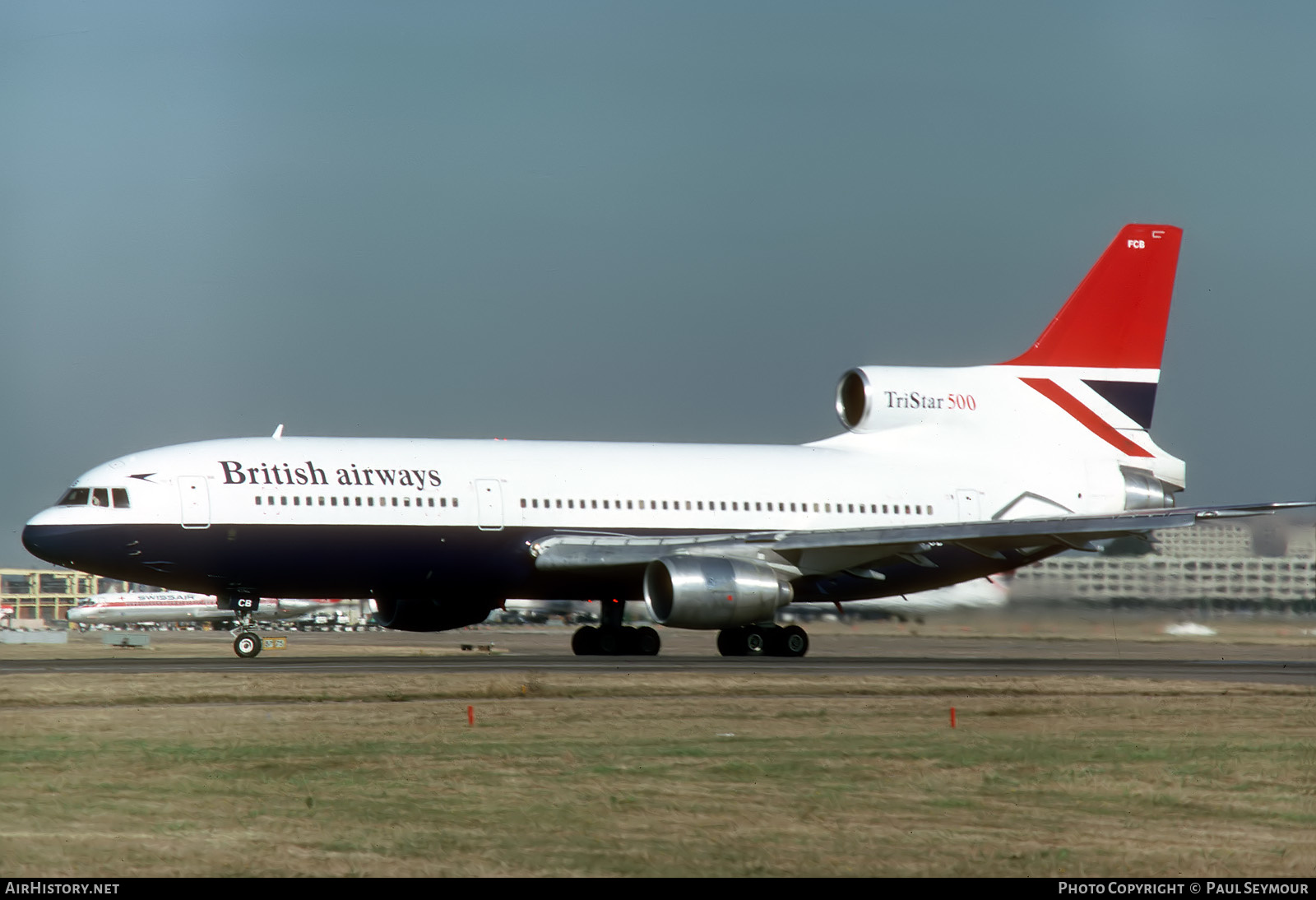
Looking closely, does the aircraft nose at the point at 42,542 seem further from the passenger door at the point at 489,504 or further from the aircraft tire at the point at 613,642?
the aircraft tire at the point at 613,642

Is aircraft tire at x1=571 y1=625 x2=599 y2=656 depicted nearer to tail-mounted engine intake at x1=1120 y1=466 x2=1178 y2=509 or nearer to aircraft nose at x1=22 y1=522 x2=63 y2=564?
aircraft nose at x1=22 y1=522 x2=63 y2=564

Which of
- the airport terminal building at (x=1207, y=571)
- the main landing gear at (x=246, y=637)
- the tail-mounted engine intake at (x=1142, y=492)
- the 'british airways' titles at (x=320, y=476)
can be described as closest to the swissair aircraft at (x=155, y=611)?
the main landing gear at (x=246, y=637)

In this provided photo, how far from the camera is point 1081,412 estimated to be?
134ft

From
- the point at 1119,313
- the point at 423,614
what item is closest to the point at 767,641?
the point at 423,614

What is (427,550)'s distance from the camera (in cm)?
3316

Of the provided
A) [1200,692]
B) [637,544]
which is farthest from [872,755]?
[637,544]

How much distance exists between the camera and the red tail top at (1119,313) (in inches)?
1618

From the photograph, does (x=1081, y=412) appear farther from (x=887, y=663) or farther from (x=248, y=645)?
(x=248, y=645)

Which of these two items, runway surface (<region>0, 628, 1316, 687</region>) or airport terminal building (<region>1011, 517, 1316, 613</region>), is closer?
runway surface (<region>0, 628, 1316, 687</region>)

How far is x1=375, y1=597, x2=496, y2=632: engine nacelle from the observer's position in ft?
118

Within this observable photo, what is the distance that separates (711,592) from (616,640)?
5248mm

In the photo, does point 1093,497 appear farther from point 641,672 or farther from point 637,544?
point 641,672

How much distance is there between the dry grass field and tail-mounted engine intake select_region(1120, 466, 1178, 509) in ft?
57.0

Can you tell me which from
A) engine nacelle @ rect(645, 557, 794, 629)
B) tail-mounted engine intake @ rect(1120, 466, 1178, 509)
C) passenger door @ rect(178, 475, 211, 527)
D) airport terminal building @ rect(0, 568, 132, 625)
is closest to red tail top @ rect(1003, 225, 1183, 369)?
tail-mounted engine intake @ rect(1120, 466, 1178, 509)
